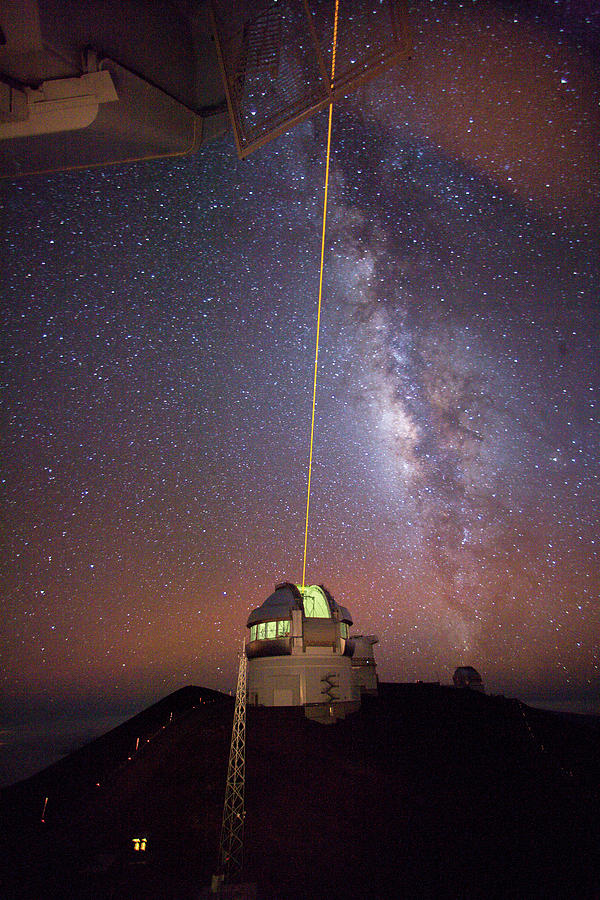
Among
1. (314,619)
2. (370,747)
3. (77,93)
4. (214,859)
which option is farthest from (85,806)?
(77,93)

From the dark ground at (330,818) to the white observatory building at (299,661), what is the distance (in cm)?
126

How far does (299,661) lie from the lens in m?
23.5

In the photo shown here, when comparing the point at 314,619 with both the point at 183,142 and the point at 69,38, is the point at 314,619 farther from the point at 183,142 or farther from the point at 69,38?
the point at 69,38

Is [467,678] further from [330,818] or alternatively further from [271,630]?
[330,818]

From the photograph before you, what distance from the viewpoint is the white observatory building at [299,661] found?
23.1m

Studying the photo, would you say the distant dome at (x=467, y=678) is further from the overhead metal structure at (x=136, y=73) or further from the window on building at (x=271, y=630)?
the overhead metal structure at (x=136, y=73)

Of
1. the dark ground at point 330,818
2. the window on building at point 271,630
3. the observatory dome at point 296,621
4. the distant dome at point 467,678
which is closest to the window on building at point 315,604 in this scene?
the observatory dome at point 296,621

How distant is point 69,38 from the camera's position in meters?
7.17

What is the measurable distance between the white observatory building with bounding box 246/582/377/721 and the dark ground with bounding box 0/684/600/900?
1.26 metres

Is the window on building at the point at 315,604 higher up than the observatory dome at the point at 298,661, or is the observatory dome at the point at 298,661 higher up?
the window on building at the point at 315,604

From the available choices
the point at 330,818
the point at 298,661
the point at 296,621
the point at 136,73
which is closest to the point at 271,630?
the point at 296,621

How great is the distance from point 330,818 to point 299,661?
394 inches

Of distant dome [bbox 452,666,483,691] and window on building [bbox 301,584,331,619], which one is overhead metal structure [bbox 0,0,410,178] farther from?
distant dome [bbox 452,666,483,691]

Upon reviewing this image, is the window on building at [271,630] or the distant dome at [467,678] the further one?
the distant dome at [467,678]
